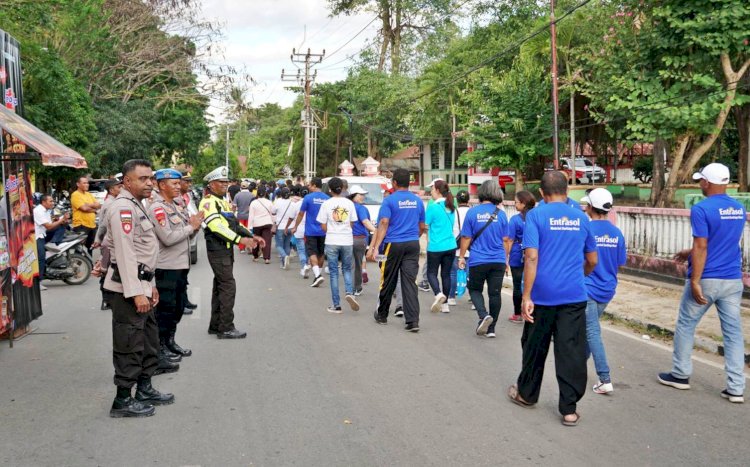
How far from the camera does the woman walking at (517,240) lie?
352 inches

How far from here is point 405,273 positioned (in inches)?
337

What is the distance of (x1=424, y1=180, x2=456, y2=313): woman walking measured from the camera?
9.33 meters

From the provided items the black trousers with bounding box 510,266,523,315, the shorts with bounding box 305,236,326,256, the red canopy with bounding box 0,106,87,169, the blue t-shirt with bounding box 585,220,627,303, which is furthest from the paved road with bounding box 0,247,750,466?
the shorts with bounding box 305,236,326,256

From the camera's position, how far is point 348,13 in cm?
5366

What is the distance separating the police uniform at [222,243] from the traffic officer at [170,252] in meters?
0.69

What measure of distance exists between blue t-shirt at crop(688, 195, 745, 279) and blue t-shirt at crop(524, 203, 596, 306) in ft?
4.13

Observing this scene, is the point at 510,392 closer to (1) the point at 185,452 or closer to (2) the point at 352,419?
(2) the point at 352,419

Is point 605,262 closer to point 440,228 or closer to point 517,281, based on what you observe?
point 517,281

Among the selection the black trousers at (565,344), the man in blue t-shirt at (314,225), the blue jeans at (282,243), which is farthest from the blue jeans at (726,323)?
the blue jeans at (282,243)

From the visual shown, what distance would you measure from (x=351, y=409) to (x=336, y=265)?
4.47 meters

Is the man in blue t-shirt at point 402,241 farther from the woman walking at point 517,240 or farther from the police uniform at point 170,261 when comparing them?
the police uniform at point 170,261

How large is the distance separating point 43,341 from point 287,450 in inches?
188

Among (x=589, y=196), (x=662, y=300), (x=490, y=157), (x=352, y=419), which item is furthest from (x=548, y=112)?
(x=352, y=419)

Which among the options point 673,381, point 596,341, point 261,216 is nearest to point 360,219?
point 261,216
